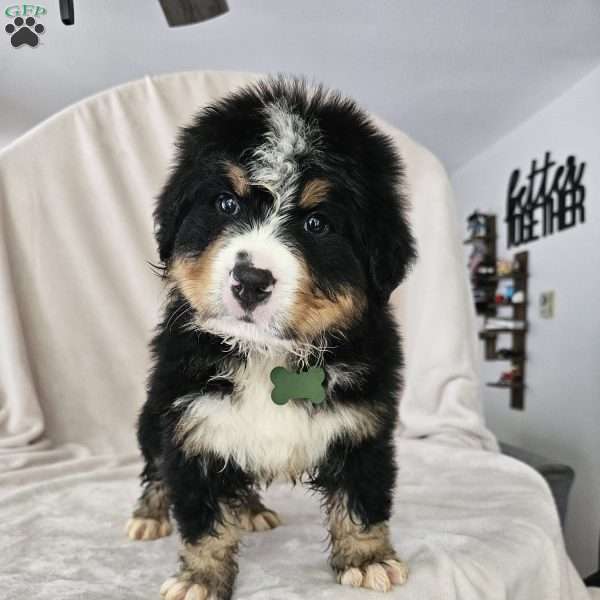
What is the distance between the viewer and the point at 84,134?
10.5 feet

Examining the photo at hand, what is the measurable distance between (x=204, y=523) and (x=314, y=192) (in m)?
0.82

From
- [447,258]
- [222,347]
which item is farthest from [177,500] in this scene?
[447,258]

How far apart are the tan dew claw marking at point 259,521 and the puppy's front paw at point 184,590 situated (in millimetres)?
463

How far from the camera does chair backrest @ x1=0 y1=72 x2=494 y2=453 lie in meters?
3.10

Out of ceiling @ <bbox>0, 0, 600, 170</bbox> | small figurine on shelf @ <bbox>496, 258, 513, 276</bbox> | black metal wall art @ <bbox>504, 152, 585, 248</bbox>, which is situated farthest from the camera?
small figurine on shelf @ <bbox>496, 258, 513, 276</bbox>

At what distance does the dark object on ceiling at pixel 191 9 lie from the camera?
2.69m

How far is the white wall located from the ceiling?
0.44m

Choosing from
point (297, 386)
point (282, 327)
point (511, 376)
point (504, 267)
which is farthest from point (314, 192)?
point (504, 267)

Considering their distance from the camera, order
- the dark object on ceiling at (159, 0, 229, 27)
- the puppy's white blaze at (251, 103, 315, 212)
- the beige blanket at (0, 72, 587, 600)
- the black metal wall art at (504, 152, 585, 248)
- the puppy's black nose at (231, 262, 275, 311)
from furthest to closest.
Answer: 1. the black metal wall art at (504, 152, 585, 248)
2. the dark object on ceiling at (159, 0, 229, 27)
3. the beige blanket at (0, 72, 587, 600)
4. the puppy's white blaze at (251, 103, 315, 212)
5. the puppy's black nose at (231, 262, 275, 311)

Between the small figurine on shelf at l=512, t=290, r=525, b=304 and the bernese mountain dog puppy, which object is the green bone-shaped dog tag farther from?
the small figurine on shelf at l=512, t=290, r=525, b=304

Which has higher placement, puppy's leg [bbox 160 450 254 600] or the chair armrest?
puppy's leg [bbox 160 450 254 600]

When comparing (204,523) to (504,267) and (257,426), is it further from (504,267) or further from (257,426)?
(504,267)

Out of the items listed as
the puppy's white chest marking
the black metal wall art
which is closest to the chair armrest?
the black metal wall art

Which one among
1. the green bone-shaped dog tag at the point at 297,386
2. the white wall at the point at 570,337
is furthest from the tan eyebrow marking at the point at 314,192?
the white wall at the point at 570,337
